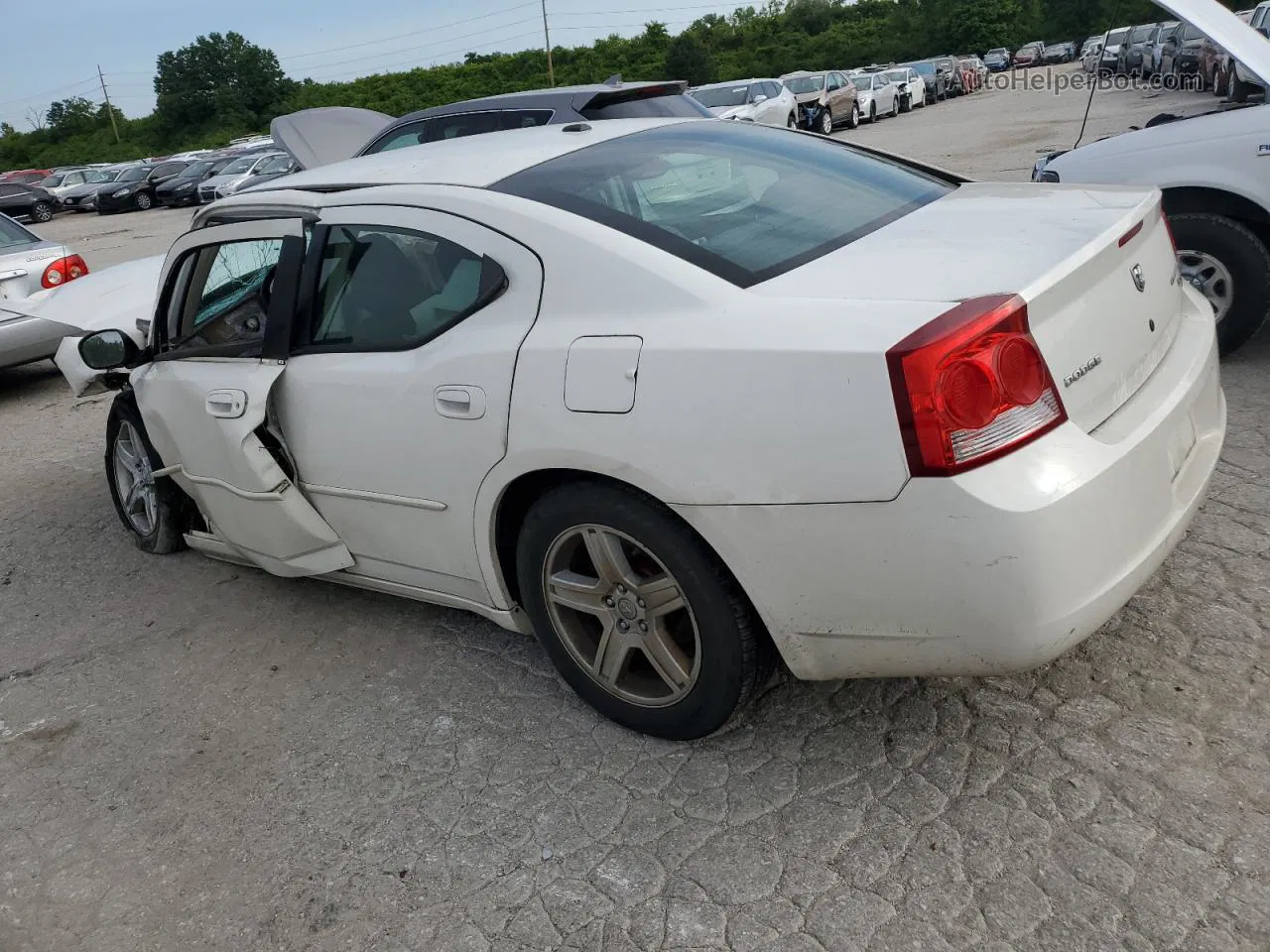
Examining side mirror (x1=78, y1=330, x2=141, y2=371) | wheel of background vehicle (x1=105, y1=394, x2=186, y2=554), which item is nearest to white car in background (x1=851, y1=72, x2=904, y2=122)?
wheel of background vehicle (x1=105, y1=394, x2=186, y2=554)

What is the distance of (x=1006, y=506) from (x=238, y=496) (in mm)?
2551

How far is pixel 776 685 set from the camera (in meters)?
3.11

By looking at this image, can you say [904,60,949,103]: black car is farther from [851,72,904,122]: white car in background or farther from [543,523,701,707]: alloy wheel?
[543,523,701,707]: alloy wheel

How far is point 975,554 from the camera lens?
2.17m

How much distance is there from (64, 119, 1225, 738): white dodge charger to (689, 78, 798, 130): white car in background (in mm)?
17936

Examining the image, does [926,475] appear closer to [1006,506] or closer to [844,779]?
[1006,506]

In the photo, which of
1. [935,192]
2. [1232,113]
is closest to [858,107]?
[1232,113]

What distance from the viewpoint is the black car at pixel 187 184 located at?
31375 millimetres

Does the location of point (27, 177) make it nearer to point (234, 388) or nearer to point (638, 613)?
point (234, 388)

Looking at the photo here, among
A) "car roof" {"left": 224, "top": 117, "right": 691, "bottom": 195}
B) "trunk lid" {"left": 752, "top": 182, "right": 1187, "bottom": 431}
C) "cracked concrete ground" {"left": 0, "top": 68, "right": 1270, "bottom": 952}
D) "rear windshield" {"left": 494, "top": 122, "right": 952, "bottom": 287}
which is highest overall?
"car roof" {"left": 224, "top": 117, "right": 691, "bottom": 195}

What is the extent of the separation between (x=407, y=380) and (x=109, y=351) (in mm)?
1675

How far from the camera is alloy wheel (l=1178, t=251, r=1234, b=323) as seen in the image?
4855 millimetres

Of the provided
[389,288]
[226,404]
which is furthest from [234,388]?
[389,288]

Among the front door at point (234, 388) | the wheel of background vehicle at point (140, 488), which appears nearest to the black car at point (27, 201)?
the wheel of background vehicle at point (140, 488)
